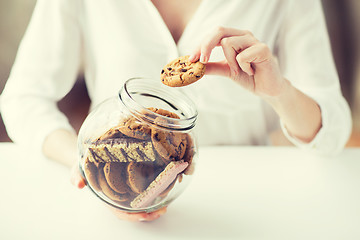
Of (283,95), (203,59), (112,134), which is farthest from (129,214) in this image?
(283,95)

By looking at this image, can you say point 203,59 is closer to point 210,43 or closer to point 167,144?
point 210,43

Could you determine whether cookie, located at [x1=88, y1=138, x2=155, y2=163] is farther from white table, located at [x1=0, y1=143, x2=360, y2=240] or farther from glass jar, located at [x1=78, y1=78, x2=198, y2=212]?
white table, located at [x1=0, y1=143, x2=360, y2=240]

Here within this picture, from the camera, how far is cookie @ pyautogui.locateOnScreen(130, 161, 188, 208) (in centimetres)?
37

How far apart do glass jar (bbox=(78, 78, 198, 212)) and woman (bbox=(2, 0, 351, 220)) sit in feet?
0.91

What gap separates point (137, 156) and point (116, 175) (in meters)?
0.03

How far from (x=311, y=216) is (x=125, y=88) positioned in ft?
1.03

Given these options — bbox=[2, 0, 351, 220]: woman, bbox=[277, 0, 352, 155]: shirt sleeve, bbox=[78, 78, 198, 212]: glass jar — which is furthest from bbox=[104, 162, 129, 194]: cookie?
bbox=[277, 0, 352, 155]: shirt sleeve

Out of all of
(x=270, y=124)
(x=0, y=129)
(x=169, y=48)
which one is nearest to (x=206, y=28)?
(x=169, y=48)

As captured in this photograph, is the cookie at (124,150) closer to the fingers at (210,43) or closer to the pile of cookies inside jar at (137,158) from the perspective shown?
the pile of cookies inside jar at (137,158)

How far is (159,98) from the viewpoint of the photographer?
47cm

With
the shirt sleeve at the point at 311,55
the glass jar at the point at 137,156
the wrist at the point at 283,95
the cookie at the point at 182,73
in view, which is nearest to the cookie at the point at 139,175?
the glass jar at the point at 137,156

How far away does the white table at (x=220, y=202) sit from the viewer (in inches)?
17.3

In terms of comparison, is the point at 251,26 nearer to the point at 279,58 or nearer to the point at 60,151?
the point at 279,58

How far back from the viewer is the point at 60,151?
585mm
